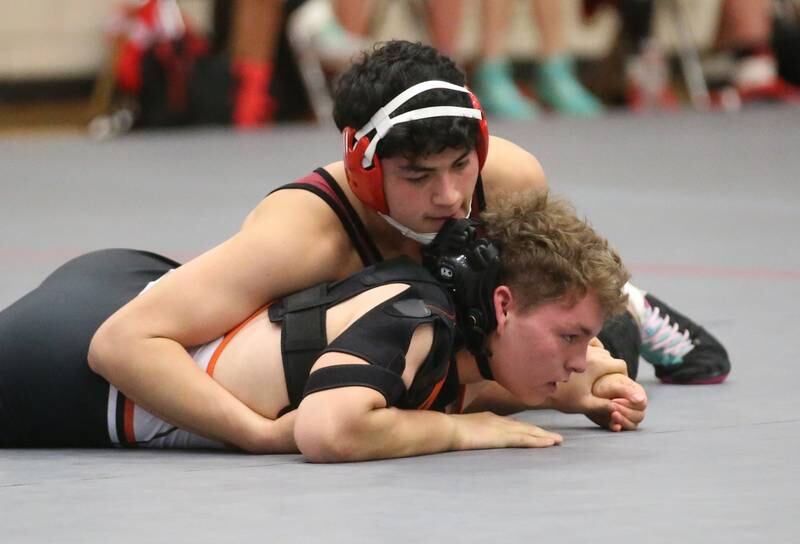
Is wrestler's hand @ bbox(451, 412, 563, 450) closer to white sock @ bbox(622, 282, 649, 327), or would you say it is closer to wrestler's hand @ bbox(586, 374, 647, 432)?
wrestler's hand @ bbox(586, 374, 647, 432)

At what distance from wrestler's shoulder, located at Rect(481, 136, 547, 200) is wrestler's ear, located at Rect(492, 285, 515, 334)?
1.24 ft

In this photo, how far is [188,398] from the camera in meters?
2.87

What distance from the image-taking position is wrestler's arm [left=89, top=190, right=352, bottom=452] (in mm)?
2869

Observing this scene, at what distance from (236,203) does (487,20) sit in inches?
145

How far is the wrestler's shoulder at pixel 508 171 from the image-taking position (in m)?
3.26

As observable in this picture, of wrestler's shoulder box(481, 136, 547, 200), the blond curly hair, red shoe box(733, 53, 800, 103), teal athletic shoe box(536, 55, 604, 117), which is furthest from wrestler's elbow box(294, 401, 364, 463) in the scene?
red shoe box(733, 53, 800, 103)

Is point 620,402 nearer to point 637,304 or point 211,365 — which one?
point 637,304

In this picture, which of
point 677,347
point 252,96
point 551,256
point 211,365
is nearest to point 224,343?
point 211,365

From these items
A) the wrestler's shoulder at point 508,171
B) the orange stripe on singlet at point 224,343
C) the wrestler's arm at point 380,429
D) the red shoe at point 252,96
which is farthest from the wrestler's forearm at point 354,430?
the red shoe at point 252,96

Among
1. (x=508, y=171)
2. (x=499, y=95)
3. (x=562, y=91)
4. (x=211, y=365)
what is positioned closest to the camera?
(x=211, y=365)

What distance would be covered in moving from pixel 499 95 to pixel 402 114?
7107 mm

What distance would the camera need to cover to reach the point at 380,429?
2.73 m

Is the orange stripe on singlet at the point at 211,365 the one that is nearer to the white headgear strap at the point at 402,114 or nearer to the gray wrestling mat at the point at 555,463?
the gray wrestling mat at the point at 555,463

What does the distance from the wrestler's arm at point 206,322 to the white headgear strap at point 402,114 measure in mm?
212
